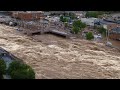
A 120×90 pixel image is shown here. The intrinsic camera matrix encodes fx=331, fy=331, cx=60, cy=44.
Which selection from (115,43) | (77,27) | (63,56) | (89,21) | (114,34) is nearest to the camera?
(63,56)

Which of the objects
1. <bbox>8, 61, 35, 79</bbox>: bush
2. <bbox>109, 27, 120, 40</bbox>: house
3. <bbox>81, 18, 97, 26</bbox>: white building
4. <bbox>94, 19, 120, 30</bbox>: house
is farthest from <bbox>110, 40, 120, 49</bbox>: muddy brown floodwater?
<bbox>8, 61, 35, 79</bbox>: bush

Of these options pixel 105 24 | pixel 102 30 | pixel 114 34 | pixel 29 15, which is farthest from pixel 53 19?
pixel 114 34

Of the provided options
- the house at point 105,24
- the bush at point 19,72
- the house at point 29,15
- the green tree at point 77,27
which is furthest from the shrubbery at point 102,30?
the bush at point 19,72

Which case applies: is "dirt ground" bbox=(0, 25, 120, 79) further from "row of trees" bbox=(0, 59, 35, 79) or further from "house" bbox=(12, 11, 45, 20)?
"house" bbox=(12, 11, 45, 20)

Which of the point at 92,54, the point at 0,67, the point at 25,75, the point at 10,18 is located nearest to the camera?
the point at 25,75

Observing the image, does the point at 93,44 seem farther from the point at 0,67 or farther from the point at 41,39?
the point at 0,67

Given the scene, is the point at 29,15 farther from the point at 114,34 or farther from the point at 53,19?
the point at 114,34
